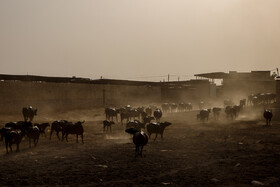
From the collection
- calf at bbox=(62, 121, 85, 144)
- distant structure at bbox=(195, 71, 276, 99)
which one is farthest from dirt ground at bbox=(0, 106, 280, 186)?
distant structure at bbox=(195, 71, 276, 99)

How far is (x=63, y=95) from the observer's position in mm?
36812

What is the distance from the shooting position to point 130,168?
10.9 metres

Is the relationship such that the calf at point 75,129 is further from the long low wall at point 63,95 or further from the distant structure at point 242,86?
the distant structure at point 242,86

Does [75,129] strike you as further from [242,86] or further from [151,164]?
[242,86]

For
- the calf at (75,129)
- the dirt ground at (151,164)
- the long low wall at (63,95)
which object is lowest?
the dirt ground at (151,164)

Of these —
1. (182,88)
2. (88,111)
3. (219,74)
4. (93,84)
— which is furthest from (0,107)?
(219,74)

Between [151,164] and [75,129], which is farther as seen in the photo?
[75,129]

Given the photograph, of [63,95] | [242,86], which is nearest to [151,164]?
[63,95]

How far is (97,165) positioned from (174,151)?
432 centimetres

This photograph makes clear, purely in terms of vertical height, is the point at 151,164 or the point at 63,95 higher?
the point at 63,95

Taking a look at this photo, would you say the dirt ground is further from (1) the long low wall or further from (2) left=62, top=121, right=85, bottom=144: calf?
(1) the long low wall

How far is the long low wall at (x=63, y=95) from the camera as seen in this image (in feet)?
102

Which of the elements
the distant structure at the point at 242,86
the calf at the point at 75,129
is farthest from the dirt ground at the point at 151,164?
the distant structure at the point at 242,86

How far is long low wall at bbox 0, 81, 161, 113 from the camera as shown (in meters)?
31.0
